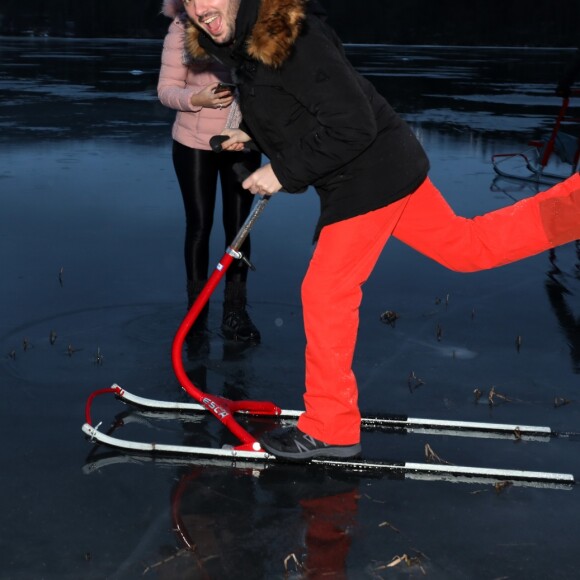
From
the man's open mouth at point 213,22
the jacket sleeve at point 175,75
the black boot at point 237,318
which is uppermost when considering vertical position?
the man's open mouth at point 213,22

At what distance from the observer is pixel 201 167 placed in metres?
6.04

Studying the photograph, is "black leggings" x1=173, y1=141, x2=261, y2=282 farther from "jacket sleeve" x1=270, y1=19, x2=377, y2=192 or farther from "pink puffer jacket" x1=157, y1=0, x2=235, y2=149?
"jacket sleeve" x1=270, y1=19, x2=377, y2=192

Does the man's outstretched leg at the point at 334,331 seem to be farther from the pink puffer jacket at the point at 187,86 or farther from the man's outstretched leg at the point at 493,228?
the pink puffer jacket at the point at 187,86

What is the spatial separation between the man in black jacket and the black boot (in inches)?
57.1

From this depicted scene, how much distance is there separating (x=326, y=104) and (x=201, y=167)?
87.6 inches

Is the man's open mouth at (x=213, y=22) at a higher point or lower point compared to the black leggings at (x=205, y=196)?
higher

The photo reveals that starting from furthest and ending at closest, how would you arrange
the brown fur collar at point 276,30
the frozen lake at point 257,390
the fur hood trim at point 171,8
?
the fur hood trim at point 171,8 < the brown fur collar at point 276,30 < the frozen lake at point 257,390

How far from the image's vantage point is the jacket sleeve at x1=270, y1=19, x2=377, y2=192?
12.8 ft

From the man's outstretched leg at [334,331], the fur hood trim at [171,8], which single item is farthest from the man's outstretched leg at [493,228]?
the fur hood trim at [171,8]

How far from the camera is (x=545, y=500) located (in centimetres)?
398

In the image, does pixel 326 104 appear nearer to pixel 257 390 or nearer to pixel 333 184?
pixel 333 184

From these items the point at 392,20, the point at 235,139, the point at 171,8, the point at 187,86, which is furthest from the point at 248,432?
the point at 392,20

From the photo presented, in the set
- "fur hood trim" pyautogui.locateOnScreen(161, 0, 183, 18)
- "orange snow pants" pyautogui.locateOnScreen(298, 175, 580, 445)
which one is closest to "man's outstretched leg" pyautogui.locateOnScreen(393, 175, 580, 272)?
"orange snow pants" pyautogui.locateOnScreen(298, 175, 580, 445)

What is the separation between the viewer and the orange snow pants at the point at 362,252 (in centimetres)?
423
